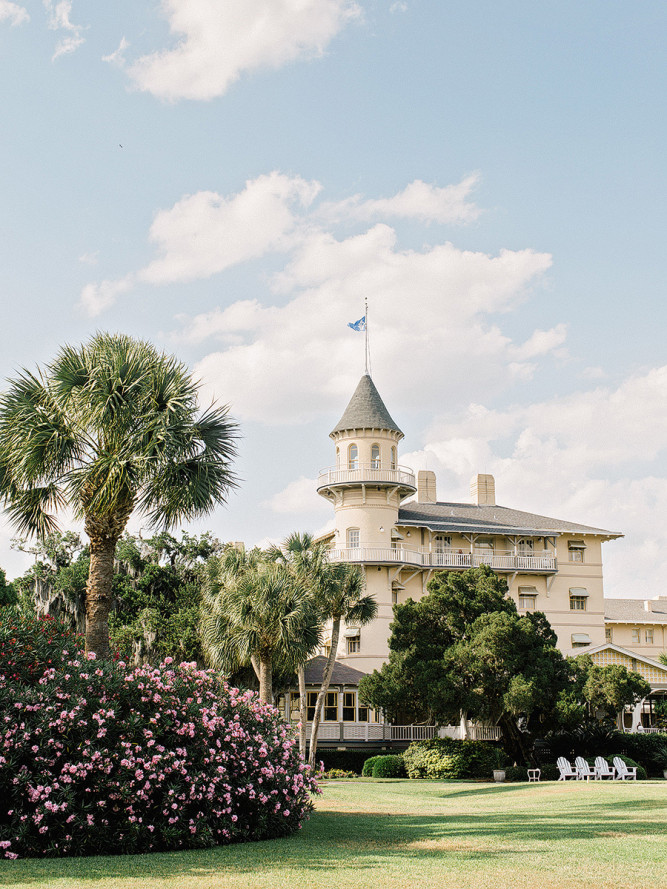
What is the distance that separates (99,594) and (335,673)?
28.5m

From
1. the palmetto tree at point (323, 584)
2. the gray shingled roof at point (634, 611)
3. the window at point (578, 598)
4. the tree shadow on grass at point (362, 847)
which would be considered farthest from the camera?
the gray shingled roof at point (634, 611)

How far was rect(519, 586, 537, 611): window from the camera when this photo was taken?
173 feet

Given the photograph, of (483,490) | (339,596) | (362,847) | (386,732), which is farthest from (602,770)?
(483,490)

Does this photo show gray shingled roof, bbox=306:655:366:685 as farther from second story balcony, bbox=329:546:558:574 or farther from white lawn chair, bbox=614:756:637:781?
white lawn chair, bbox=614:756:637:781

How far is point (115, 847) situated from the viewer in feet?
36.0

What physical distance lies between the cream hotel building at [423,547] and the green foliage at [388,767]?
7091 mm

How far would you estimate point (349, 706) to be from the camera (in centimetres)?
4731

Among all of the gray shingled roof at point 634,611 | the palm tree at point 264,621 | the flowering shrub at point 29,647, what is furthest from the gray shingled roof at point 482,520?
the flowering shrub at point 29,647

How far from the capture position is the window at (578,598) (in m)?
54.2

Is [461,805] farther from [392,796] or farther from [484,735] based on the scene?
[484,735]

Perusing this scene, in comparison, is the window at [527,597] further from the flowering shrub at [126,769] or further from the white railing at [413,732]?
the flowering shrub at [126,769]

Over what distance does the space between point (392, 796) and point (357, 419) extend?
28922 mm

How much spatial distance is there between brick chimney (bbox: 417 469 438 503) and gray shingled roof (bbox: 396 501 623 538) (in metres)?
1.23

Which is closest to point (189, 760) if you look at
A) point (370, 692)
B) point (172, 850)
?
point (172, 850)
